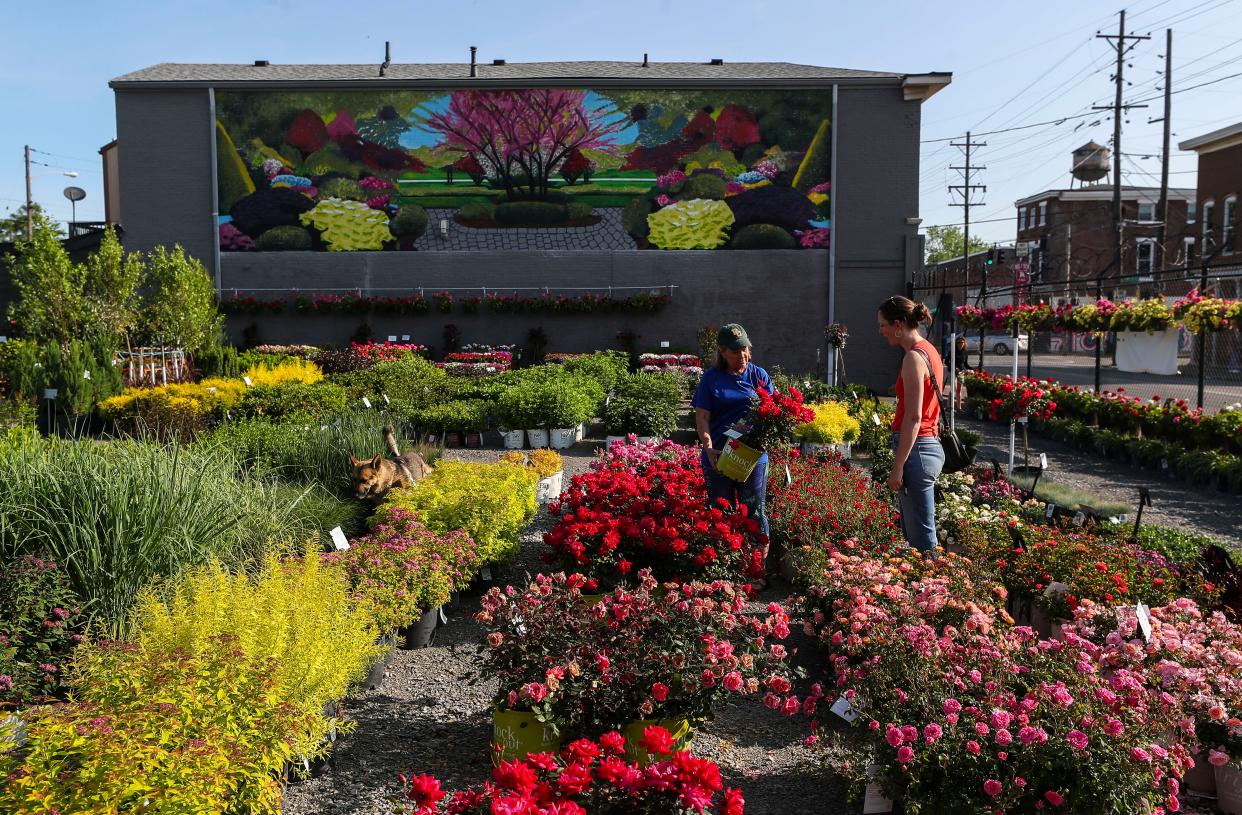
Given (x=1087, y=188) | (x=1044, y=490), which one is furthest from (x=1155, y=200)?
(x=1044, y=490)

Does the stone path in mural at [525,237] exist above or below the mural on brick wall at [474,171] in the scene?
below

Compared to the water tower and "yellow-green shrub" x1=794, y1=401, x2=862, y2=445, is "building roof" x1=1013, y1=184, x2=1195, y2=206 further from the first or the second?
"yellow-green shrub" x1=794, y1=401, x2=862, y2=445

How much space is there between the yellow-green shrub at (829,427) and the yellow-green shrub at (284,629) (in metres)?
8.23

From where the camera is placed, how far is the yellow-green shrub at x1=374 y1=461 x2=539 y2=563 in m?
5.83

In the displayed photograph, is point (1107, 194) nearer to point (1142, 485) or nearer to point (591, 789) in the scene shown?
point (1142, 485)

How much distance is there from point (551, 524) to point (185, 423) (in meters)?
5.96

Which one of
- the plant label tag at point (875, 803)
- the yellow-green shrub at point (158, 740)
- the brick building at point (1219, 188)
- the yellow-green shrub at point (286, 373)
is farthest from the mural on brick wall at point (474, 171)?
the yellow-green shrub at point (158, 740)

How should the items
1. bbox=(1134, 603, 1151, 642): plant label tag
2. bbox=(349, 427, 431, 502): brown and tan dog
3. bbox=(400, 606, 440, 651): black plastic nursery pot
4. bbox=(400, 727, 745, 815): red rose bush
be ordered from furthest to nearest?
bbox=(349, 427, 431, 502): brown and tan dog, bbox=(400, 606, 440, 651): black plastic nursery pot, bbox=(1134, 603, 1151, 642): plant label tag, bbox=(400, 727, 745, 815): red rose bush

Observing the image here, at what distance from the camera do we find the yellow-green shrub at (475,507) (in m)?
5.83

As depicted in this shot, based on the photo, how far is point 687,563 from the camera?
206 inches

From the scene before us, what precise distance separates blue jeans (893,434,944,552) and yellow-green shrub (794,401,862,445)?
603cm

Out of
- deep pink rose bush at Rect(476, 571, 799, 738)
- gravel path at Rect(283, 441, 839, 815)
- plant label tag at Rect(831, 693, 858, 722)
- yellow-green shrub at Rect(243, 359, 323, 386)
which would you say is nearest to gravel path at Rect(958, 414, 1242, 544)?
gravel path at Rect(283, 441, 839, 815)

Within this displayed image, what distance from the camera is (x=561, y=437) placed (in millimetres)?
12547

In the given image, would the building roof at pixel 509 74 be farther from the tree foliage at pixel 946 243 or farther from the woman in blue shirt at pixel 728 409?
the tree foliage at pixel 946 243
